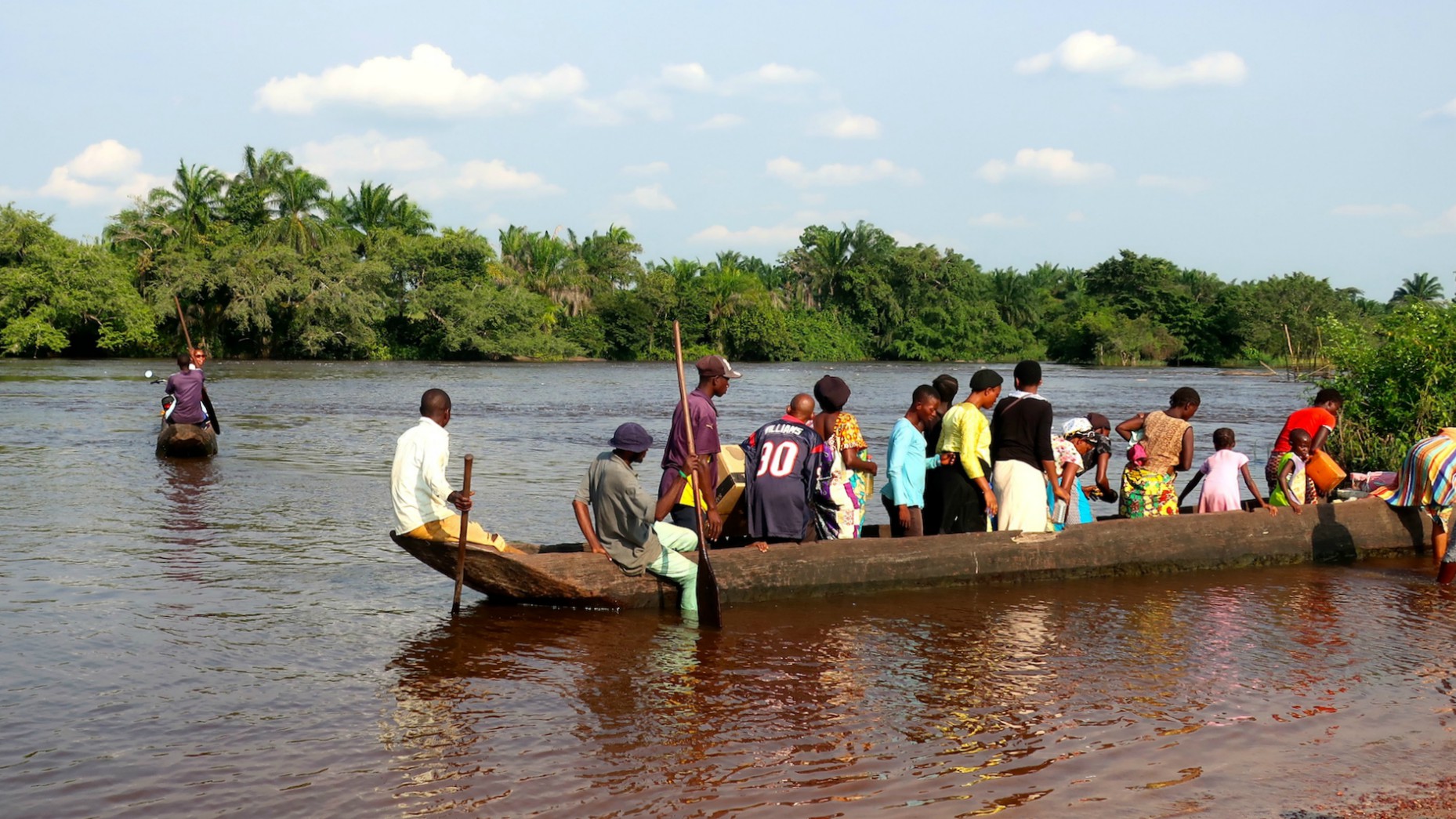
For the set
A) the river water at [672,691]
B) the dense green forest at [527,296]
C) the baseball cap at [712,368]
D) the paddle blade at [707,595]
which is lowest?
→ the river water at [672,691]

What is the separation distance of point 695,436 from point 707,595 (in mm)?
1021

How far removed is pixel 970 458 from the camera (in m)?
8.27

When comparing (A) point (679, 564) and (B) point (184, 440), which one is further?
(B) point (184, 440)

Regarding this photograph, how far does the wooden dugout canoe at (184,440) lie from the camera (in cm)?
1630

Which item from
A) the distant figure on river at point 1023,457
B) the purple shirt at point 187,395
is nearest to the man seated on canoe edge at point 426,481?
the distant figure on river at point 1023,457

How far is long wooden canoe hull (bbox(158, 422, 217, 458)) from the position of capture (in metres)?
16.3

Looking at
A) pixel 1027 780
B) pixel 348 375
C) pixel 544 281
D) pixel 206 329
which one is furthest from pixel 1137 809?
pixel 544 281

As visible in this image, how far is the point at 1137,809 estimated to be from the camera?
468 centimetres

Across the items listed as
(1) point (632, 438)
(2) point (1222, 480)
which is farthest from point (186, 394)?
(2) point (1222, 480)

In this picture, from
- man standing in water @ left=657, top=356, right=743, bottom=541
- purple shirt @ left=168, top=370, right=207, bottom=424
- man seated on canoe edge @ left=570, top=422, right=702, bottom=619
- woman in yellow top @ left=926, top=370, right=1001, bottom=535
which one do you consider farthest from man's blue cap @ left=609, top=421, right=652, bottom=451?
purple shirt @ left=168, top=370, right=207, bottom=424

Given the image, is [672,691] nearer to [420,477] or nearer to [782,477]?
[782,477]

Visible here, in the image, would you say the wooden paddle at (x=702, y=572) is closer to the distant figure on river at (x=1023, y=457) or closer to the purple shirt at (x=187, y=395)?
the distant figure on river at (x=1023, y=457)

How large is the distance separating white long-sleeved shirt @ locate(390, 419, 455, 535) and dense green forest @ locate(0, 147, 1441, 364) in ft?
138

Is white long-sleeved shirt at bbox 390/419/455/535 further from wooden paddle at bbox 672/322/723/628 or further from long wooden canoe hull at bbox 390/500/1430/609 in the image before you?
wooden paddle at bbox 672/322/723/628
